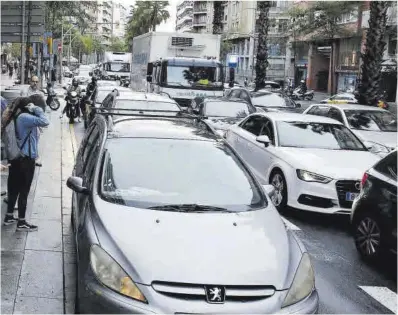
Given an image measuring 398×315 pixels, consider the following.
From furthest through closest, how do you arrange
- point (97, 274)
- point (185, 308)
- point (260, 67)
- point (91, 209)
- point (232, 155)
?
1. point (260, 67)
2. point (232, 155)
3. point (91, 209)
4. point (97, 274)
5. point (185, 308)

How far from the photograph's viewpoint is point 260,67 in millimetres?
30719

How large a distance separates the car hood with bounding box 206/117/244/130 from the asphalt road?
579cm

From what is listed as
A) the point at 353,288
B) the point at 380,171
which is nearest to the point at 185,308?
the point at 353,288

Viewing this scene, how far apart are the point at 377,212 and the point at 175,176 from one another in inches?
97.6

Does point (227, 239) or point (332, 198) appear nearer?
point (227, 239)

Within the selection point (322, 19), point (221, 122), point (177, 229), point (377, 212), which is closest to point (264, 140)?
point (377, 212)

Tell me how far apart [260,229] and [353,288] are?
6.22ft

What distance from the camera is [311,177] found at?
8477 mm

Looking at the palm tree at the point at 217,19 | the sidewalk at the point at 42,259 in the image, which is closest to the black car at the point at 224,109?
the sidewalk at the point at 42,259

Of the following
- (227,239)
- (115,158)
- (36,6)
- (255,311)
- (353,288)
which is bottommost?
(353,288)

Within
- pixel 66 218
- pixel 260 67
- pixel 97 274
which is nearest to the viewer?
pixel 97 274

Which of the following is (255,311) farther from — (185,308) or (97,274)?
(97,274)

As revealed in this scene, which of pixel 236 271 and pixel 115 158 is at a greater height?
pixel 115 158

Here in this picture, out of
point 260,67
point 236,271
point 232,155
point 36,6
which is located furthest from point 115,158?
point 260,67
